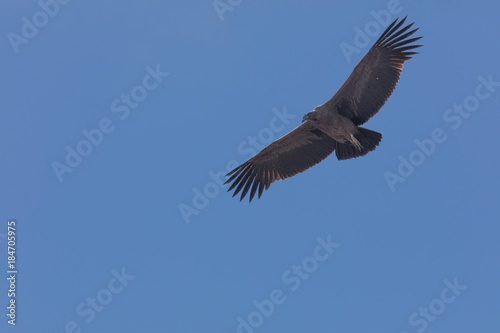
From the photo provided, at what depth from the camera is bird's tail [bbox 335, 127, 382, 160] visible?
73.7 feet

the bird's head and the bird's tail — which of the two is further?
the bird's head

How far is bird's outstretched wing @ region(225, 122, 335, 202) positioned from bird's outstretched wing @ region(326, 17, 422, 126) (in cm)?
98

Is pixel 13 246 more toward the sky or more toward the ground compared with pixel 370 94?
more toward the sky

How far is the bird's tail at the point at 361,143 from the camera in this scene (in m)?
22.5

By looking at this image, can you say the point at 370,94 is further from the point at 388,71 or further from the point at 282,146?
the point at 282,146

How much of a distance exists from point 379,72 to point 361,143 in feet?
5.35

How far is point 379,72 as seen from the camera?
2272 cm

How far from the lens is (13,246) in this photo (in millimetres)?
24422

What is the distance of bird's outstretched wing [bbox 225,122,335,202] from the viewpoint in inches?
923

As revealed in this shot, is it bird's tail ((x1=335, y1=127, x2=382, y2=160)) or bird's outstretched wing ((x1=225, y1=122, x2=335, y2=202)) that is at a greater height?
bird's outstretched wing ((x1=225, y1=122, x2=335, y2=202))

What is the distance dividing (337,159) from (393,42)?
287 cm

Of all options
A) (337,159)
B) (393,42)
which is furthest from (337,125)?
(393,42)

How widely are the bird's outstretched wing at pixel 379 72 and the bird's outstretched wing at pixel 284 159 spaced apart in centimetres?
98

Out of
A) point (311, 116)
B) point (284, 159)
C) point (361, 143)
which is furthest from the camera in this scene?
point (284, 159)
